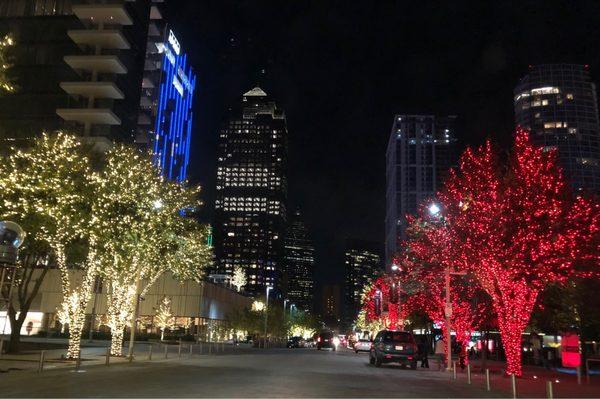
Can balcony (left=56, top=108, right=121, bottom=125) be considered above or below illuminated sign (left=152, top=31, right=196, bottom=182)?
below

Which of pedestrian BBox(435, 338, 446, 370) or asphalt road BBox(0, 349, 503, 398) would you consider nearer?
asphalt road BBox(0, 349, 503, 398)

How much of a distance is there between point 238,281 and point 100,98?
204 feet

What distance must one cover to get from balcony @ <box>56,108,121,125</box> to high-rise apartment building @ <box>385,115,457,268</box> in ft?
406

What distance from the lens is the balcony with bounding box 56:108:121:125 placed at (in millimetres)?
61531

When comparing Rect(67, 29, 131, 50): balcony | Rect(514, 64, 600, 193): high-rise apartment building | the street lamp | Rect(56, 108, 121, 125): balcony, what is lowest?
the street lamp

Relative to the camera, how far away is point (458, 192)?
78.3 feet

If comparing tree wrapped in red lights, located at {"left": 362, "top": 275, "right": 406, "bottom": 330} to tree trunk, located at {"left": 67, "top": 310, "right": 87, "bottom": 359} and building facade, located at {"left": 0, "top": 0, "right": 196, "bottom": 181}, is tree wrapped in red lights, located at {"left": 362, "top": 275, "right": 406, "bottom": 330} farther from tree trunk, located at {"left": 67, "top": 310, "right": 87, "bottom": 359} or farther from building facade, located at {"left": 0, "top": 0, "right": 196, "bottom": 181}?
building facade, located at {"left": 0, "top": 0, "right": 196, "bottom": 181}

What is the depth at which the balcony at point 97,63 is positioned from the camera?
62.4 metres

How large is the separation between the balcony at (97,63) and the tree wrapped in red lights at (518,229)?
4972 centimetres

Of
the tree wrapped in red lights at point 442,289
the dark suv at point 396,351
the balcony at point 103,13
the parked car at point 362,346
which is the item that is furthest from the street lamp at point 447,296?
the balcony at point 103,13

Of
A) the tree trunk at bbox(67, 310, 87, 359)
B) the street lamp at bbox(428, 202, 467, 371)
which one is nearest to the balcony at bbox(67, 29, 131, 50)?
the tree trunk at bbox(67, 310, 87, 359)

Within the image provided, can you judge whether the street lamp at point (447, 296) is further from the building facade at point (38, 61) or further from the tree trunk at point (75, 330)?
the building facade at point (38, 61)

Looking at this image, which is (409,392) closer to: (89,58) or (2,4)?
(89,58)

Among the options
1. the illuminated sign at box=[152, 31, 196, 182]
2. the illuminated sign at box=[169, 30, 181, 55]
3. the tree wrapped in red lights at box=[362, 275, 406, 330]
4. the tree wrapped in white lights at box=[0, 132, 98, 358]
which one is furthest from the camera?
the illuminated sign at box=[169, 30, 181, 55]
